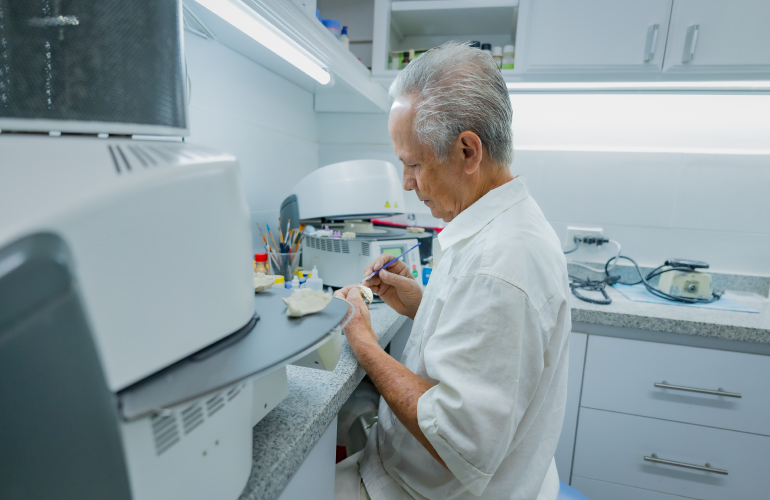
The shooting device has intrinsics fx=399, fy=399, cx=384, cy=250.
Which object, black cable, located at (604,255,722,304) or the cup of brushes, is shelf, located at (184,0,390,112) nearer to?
the cup of brushes

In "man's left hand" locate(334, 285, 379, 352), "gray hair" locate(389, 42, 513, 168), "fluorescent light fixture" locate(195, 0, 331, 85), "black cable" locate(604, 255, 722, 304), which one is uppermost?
"fluorescent light fixture" locate(195, 0, 331, 85)

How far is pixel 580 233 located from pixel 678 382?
2.48 ft

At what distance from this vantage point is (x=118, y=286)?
31 centimetres

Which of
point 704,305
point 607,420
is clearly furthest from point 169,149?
point 704,305

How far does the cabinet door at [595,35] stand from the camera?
152 centimetres

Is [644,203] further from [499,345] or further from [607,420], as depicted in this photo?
[499,345]

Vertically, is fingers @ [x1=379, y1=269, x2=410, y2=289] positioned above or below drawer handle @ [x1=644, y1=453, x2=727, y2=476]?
above

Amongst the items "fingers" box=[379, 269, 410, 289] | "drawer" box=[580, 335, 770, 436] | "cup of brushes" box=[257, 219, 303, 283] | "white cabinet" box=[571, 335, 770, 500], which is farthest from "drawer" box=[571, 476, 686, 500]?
"cup of brushes" box=[257, 219, 303, 283]

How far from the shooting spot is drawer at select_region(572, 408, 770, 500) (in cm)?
135

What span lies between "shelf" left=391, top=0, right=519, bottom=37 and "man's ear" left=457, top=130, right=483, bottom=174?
1244 mm

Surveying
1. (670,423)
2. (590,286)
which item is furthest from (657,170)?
(670,423)

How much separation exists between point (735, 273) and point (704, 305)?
1.32 feet

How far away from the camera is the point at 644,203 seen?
1818 millimetres

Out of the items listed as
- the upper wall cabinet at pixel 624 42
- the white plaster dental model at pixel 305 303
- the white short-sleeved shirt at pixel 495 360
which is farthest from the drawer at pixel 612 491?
the upper wall cabinet at pixel 624 42
